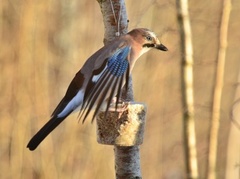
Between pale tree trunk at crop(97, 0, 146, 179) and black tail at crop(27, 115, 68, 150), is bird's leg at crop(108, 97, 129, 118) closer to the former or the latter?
pale tree trunk at crop(97, 0, 146, 179)

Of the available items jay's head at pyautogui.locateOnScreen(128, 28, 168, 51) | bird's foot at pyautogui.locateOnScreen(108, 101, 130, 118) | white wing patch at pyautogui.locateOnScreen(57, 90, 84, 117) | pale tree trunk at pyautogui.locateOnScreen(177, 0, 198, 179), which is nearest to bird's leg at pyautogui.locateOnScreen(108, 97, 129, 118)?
bird's foot at pyautogui.locateOnScreen(108, 101, 130, 118)

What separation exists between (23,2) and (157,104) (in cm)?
105

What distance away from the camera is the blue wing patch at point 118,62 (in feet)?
7.42

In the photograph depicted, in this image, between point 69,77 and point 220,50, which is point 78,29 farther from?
point 220,50

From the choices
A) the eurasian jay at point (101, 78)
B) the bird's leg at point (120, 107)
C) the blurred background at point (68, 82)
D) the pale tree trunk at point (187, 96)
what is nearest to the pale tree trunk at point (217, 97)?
the pale tree trunk at point (187, 96)

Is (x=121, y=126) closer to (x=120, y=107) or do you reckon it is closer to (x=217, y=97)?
(x=120, y=107)

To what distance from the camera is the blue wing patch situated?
226 centimetres

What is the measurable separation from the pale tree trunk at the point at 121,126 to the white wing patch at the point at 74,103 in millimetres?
80

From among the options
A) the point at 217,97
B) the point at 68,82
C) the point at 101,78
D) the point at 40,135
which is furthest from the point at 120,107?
the point at 68,82

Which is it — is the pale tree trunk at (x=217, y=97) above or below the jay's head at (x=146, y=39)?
below

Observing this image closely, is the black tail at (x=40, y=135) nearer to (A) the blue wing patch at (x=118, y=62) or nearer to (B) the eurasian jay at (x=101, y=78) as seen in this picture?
(B) the eurasian jay at (x=101, y=78)

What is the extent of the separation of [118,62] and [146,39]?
242 millimetres

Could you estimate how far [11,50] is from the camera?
4.53m

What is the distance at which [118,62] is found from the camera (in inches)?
90.8
